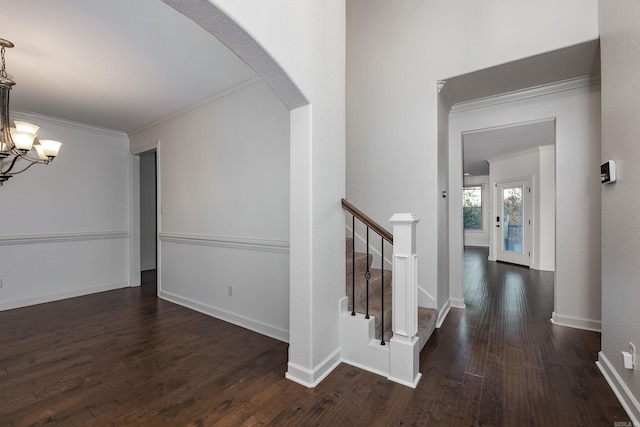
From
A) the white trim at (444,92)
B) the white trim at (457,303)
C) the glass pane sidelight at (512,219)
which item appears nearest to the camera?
the white trim at (444,92)

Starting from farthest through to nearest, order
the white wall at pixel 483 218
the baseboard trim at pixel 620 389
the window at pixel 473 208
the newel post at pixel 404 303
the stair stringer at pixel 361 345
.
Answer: the window at pixel 473 208, the white wall at pixel 483 218, the stair stringer at pixel 361 345, the newel post at pixel 404 303, the baseboard trim at pixel 620 389

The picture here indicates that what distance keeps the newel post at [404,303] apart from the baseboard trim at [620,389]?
1146mm

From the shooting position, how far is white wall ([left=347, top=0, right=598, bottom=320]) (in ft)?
8.18

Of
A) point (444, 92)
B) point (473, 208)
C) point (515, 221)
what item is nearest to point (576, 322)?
point (444, 92)

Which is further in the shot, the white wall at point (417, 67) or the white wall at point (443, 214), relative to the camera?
the white wall at point (443, 214)

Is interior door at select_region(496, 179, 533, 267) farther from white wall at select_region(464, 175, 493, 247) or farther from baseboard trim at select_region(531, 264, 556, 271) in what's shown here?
white wall at select_region(464, 175, 493, 247)

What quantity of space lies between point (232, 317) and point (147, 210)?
425 cm

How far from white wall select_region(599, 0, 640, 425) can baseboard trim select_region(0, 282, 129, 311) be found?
19.7 ft

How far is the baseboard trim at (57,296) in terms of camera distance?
12.0 ft

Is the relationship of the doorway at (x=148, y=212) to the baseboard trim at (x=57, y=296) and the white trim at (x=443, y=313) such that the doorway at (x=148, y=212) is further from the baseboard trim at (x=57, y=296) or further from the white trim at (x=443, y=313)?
the white trim at (x=443, y=313)

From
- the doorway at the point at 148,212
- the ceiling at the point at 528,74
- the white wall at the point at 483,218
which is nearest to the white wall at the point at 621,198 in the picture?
the ceiling at the point at 528,74

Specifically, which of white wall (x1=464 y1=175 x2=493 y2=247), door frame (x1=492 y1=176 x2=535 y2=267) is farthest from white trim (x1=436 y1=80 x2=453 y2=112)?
white wall (x1=464 y1=175 x2=493 y2=247)

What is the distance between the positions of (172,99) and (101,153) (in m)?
2.07

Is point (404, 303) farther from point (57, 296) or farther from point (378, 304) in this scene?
point (57, 296)
